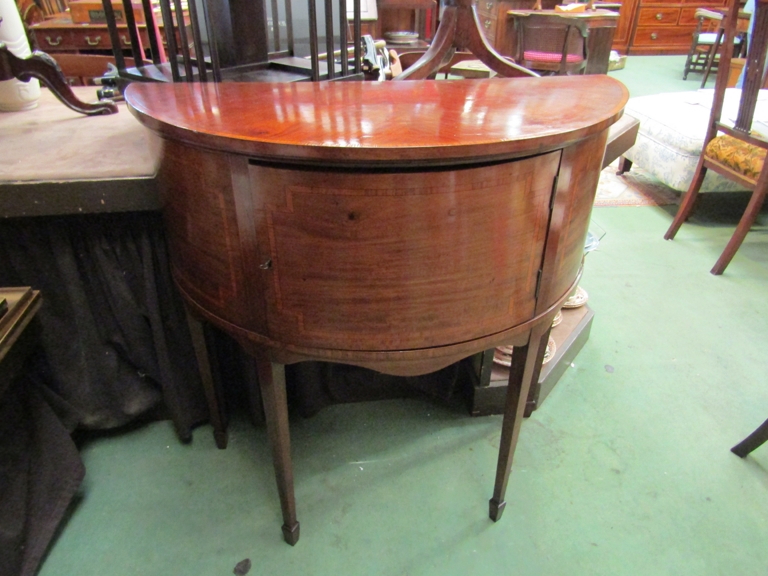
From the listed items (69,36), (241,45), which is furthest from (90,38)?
(241,45)

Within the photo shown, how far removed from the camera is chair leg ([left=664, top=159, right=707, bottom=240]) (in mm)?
2240

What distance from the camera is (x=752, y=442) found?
125 cm

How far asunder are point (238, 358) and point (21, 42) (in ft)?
3.08

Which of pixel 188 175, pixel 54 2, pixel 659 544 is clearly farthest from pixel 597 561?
pixel 54 2

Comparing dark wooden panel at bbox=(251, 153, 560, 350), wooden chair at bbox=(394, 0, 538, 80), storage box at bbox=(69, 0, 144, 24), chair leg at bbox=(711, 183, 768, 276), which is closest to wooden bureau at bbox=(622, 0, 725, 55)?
chair leg at bbox=(711, 183, 768, 276)

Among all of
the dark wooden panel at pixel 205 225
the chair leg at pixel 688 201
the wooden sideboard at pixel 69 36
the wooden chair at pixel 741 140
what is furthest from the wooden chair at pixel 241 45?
the wooden sideboard at pixel 69 36

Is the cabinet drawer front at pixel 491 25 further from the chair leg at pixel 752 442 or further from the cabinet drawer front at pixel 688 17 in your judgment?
the chair leg at pixel 752 442

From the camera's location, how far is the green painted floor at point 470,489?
41.8 inches

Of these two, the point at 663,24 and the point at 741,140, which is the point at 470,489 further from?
the point at 663,24

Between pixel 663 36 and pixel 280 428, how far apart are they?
745 cm

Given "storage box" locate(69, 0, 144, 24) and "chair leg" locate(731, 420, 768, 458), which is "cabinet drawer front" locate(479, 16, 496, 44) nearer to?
"storage box" locate(69, 0, 144, 24)

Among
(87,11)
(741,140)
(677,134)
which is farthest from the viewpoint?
(87,11)

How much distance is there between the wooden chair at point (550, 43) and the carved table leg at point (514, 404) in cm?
379

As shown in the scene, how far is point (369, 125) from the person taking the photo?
2.26ft
